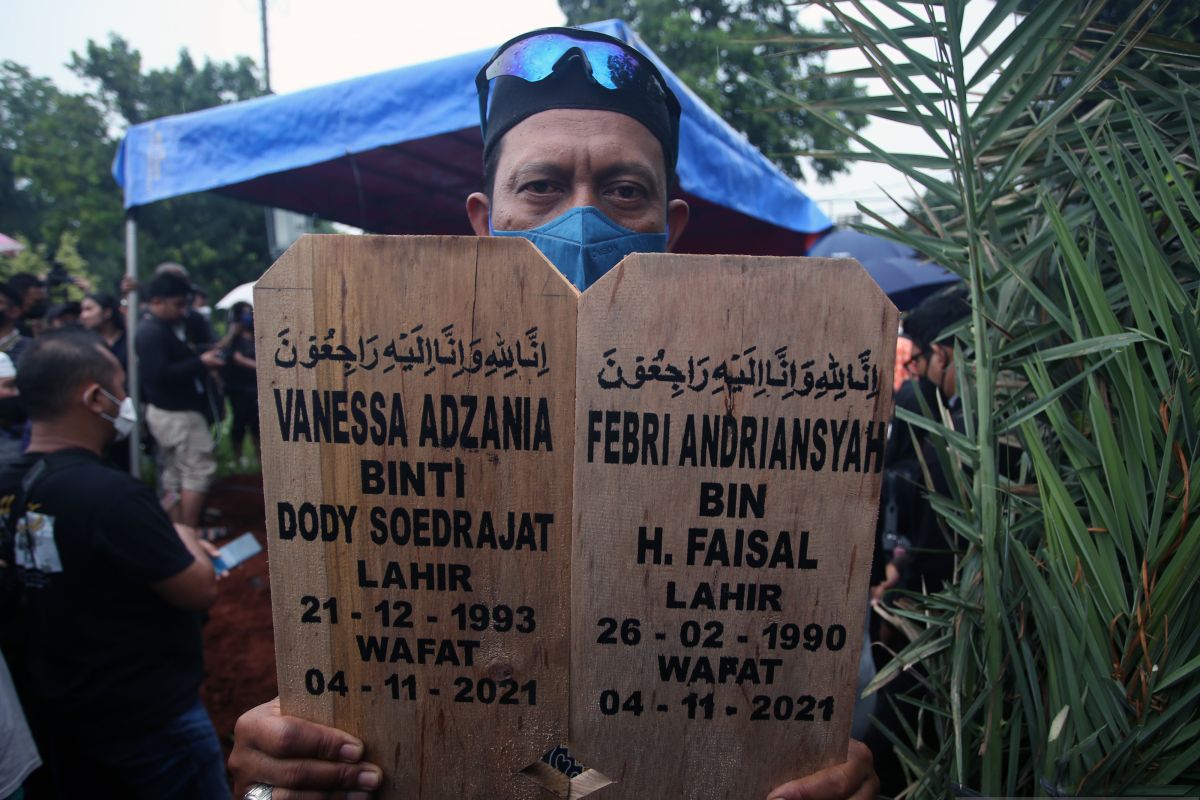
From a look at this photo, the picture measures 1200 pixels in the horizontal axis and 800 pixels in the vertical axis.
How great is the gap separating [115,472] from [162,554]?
33cm

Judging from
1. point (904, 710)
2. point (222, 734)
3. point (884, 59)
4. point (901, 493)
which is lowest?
point (222, 734)

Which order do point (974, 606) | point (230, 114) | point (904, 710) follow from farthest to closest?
1. point (230, 114)
2. point (904, 710)
3. point (974, 606)

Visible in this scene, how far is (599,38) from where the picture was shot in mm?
1580

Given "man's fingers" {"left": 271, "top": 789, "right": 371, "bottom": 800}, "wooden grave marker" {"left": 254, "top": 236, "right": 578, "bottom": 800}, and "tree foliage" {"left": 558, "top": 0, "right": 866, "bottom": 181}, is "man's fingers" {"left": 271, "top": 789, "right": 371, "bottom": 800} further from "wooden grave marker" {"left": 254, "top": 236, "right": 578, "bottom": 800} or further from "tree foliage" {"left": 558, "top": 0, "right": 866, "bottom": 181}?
"tree foliage" {"left": 558, "top": 0, "right": 866, "bottom": 181}

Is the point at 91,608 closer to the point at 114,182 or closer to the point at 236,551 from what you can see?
the point at 236,551

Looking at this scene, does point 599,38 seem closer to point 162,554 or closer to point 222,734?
point 162,554

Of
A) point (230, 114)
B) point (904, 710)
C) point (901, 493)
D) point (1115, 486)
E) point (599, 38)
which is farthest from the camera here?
point (230, 114)

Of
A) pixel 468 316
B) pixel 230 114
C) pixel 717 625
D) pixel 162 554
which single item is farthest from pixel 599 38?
pixel 230 114

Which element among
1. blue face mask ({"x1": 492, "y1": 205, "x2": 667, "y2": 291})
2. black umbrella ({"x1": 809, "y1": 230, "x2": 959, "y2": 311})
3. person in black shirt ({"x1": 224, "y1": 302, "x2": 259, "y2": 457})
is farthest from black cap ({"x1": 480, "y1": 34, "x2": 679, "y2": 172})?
person in black shirt ({"x1": 224, "y1": 302, "x2": 259, "y2": 457})

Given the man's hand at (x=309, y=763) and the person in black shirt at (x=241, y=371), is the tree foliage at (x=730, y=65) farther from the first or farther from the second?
the man's hand at (x=309, y=763)

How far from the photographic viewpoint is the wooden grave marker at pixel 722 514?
0.96 metres

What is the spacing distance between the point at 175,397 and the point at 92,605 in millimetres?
3970

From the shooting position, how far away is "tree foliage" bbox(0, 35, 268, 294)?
2286cm

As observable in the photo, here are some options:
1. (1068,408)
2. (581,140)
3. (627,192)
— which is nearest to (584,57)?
(581,140)
